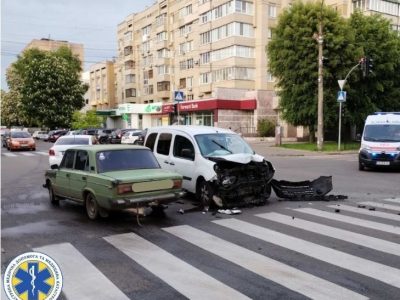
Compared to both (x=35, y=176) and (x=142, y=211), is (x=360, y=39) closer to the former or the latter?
(x=35, y=176)

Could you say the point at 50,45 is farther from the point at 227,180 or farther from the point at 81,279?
the point at 81,279

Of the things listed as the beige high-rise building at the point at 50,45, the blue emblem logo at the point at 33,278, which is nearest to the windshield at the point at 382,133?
the blue emblem logo at the point at 33,278

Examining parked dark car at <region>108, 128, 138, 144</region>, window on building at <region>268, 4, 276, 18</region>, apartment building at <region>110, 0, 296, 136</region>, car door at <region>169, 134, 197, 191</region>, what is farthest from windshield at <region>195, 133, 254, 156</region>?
window on building at <region>268, 4, 276, 18</region>

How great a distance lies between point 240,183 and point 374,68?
1161 inches

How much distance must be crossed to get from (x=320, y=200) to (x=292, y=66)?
83.4 feet

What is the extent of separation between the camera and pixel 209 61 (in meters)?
58.8

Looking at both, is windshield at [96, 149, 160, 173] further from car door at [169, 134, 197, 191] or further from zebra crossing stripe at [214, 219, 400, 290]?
zebra crossing stripe at [214, 219, 400, 290]

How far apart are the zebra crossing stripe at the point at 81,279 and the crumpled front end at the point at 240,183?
12.4 ft

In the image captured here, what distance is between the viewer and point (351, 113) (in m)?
35.4

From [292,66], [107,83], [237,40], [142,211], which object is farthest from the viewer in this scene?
[107,83]

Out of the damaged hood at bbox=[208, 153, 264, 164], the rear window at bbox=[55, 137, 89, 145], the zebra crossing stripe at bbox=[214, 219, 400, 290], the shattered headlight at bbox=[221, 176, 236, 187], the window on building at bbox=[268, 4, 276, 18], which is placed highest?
the window on building at bbox=[268, 4, 276, 18]

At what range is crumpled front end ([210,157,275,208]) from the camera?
956 cm

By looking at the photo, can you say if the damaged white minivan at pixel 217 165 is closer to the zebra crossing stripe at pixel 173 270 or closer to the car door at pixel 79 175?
the car door at pixel 79 175

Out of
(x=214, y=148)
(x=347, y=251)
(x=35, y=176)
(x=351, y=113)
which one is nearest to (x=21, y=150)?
(x=35, y=176)
